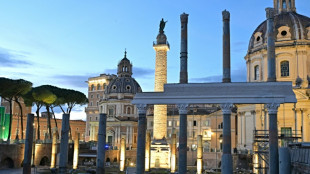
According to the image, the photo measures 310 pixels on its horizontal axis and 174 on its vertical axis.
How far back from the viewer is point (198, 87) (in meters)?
23.0

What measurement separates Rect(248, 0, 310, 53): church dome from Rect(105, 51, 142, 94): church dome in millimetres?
40307

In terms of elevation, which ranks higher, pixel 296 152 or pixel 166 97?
pixel 166 97

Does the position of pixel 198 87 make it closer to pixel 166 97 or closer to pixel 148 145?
pixel 166 97

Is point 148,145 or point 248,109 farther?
point 248,109

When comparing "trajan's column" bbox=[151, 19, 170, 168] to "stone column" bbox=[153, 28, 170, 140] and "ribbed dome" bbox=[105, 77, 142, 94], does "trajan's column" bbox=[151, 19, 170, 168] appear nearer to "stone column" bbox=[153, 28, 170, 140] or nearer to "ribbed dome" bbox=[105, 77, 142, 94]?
"stone column" bbox=[153, 28, 170, 140]

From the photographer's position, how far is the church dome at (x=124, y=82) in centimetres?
8169

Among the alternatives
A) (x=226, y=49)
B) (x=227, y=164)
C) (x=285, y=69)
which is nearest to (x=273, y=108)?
(x=227, y=164)

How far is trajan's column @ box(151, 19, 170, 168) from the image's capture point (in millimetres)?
42469

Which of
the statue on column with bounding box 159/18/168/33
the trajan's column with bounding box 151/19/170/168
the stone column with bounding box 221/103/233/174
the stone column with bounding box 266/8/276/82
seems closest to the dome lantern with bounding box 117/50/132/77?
the statue on column with bounding box 159/18/168/33

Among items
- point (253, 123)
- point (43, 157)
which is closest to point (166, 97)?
point (253, 123)

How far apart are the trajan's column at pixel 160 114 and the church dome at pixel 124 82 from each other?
3840 cm

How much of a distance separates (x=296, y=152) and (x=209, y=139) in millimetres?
47942

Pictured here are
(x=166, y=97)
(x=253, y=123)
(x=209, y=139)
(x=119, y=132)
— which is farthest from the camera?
(x=119, y=132)

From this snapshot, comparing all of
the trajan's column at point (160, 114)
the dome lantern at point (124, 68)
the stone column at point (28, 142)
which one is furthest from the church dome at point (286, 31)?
the dome lantern at point (124, 68)
